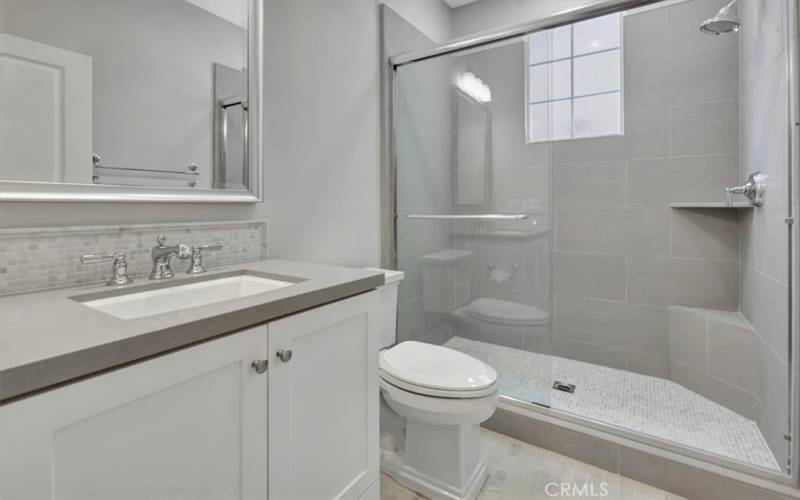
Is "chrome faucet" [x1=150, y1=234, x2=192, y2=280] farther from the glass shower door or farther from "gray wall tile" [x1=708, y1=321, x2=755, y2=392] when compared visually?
"gray wall tile" [x1=708, y1=321, x2=755, y2=392]

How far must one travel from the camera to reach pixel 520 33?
189 centimetres

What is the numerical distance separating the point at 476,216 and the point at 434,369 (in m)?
0.99

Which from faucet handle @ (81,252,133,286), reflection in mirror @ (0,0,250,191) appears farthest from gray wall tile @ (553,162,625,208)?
faucet handle @ (81,252,133,286)

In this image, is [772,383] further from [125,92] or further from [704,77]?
[125,92]

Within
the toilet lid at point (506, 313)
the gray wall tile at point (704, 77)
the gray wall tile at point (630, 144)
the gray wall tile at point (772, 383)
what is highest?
the gray wall tile at point (704, 77)

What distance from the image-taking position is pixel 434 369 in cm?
156

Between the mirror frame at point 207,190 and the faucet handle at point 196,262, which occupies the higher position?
the mirror frame at point 207,190

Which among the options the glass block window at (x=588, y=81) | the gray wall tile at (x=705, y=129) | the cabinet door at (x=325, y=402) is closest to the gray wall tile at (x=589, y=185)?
the glass block window at (x=588, y=81)

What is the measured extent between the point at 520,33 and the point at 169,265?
1.82 m

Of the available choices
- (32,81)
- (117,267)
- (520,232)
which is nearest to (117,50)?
(32,81)

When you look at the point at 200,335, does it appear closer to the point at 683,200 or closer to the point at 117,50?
the point at 117,50

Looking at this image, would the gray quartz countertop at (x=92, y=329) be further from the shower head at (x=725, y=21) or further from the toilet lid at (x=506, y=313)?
the shower head at (x=725, y=21)

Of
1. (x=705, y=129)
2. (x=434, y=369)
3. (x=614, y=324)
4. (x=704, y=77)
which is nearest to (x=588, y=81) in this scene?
(x=704, y=77)

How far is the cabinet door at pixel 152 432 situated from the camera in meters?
0.52
